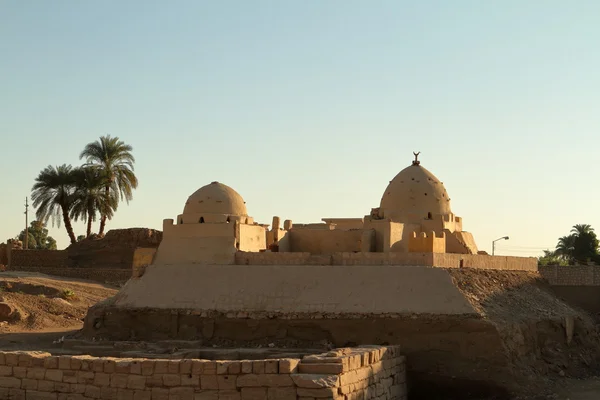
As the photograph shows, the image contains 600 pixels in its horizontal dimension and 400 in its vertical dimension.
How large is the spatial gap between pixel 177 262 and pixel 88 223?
16.7 m

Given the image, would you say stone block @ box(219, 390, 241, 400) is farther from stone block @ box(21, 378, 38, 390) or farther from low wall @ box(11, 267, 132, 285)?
low wall @ box(11, 267, 132, 285)

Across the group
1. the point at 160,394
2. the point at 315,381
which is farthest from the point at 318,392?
the point at 160,394

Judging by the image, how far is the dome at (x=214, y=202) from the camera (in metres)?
22.0

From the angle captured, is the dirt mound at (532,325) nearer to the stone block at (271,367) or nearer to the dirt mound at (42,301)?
the stone block at (271,367)

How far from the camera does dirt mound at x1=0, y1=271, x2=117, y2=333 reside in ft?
75.8

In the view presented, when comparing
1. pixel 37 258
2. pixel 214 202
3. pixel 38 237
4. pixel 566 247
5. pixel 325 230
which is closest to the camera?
pixel 214 202

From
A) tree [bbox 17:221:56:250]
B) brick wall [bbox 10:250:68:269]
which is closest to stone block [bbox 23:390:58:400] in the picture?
brick wall [bbox 10:250:68:269]

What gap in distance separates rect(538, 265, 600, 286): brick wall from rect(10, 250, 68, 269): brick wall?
19.1m

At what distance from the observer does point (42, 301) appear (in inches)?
979

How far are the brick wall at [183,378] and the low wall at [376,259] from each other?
545 centimetres

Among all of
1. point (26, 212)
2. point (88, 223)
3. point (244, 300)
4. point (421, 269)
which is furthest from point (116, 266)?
point (421, 269)

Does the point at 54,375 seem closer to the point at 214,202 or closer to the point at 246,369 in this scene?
the point at 246,369

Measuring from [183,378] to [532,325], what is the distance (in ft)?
29.5

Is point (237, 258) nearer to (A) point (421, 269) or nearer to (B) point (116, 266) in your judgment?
(A) point (421, 269)
